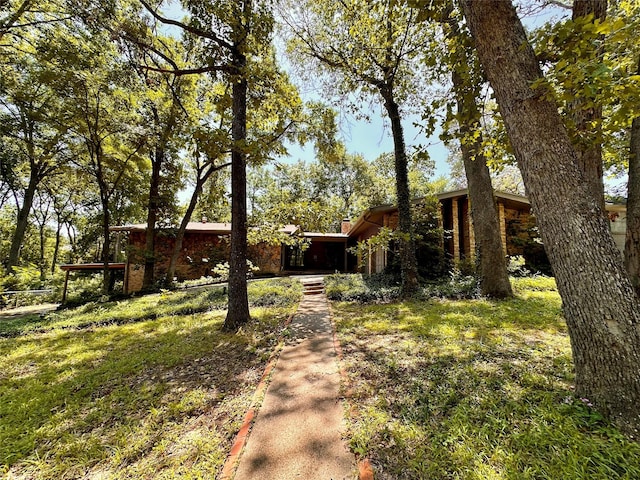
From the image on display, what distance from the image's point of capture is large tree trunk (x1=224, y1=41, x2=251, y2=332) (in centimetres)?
515

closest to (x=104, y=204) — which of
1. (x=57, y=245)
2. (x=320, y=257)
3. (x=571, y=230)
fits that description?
(x=320, y=257)

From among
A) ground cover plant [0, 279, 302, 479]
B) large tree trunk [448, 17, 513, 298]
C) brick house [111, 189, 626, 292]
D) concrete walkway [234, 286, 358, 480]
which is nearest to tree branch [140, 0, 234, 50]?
brick house [111, 189, 626, 292]

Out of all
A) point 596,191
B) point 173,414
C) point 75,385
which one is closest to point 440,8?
point 596,191

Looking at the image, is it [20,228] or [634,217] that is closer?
[634,217]

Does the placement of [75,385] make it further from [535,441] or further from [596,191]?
[596,191]

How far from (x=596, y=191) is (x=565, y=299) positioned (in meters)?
2.54

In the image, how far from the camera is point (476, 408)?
2213 mm

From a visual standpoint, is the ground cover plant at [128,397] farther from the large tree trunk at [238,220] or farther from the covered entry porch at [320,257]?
the covered entry porch at [320,257]

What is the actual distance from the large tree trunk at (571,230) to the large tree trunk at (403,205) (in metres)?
5.17

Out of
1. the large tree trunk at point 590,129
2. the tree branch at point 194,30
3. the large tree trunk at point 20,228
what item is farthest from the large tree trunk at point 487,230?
the large tree trunk at point 20,228

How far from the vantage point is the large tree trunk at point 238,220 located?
5.15 meters

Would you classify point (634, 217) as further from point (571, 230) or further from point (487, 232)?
point (487, 232)

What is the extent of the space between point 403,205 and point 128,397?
23.0 feet

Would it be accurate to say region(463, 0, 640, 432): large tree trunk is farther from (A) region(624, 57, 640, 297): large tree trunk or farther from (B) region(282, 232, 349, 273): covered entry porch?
(B) region(282, 232, 349, 273): covered entry porch
